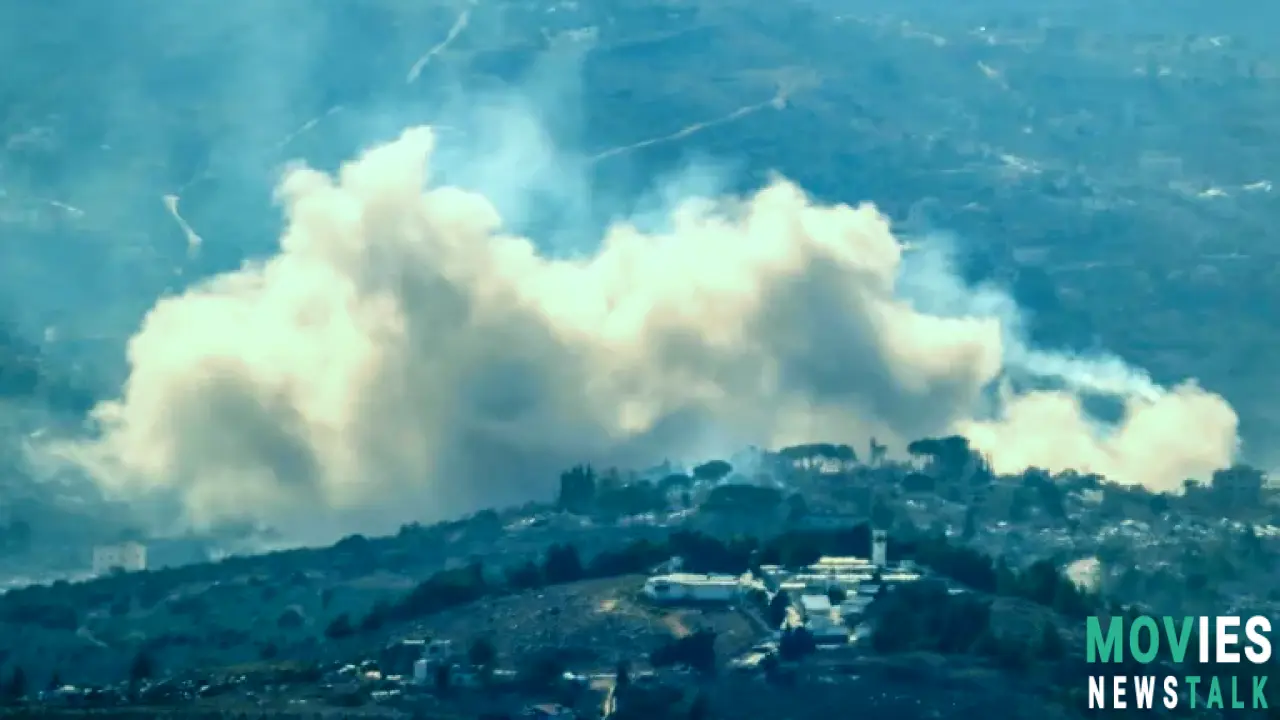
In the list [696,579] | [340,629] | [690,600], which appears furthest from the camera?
[340,629]

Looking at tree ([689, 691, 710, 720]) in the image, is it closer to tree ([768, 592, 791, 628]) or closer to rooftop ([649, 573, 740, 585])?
tree ([768, 592, 791, 628])

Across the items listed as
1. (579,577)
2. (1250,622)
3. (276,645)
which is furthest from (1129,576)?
(276,645)

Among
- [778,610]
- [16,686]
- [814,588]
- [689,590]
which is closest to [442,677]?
[689,590]

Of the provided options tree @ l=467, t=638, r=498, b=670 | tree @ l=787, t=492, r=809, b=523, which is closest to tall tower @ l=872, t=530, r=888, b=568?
tree @ l=787, t=492, r=809, b=523

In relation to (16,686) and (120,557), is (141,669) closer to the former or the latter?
Answer: (16,686)

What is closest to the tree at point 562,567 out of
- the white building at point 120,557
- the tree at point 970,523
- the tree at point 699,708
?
the tree at point 699,708

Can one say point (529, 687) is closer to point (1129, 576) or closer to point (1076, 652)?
point (1076, 652)
